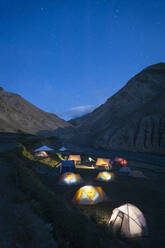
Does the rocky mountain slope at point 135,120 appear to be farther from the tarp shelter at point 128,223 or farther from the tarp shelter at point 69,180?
the tarp shelter at point 128,223

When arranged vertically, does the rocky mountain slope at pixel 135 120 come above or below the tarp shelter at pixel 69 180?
above

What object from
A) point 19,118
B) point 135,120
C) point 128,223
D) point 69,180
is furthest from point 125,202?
point 19,118

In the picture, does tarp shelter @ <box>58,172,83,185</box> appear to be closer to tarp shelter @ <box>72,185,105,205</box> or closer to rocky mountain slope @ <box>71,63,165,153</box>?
tarp shelter @ <box>72,185,105,205</box>

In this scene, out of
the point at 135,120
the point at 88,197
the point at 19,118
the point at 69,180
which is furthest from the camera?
the point at 19,118

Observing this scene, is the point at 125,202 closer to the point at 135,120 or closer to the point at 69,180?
the point at 69,180

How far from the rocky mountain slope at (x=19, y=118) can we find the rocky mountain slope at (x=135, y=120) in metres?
35.6

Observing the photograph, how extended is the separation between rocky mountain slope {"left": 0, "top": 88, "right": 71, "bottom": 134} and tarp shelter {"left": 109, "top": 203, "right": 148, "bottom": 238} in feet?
255

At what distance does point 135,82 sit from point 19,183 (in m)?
68.4

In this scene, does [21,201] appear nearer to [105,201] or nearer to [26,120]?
[105,201]

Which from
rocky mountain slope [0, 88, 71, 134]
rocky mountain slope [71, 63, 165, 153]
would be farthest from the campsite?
rocky mountain slope [0, 88, 71, 134]

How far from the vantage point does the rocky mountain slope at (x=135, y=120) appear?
160ft

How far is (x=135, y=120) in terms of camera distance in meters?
56.8

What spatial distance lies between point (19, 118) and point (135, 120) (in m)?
79.2

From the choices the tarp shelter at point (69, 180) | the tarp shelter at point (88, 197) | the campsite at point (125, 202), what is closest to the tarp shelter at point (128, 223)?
the campsite at point (125, 202)
